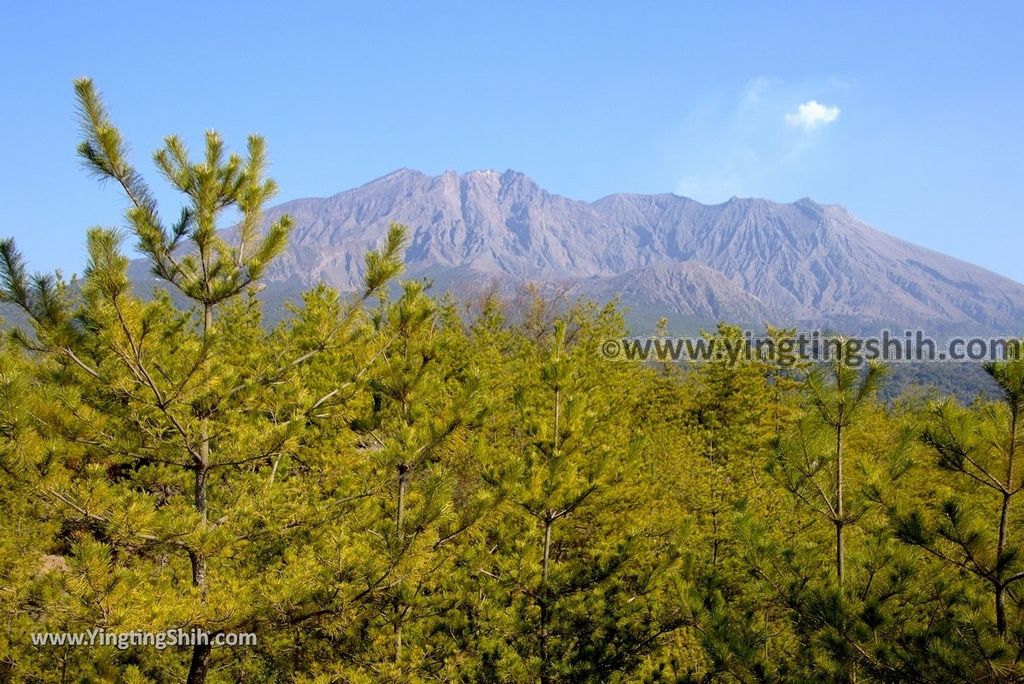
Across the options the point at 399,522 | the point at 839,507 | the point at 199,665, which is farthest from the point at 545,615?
the point at 199,665

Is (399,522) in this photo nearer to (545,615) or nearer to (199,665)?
(199,665)

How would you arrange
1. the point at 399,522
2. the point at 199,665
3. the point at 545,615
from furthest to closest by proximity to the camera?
1. the point at 545,615
2. the point at 399,522
3. the point at 199,665

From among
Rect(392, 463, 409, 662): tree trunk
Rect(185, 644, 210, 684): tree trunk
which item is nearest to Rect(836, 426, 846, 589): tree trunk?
Rect(392, 463, 409, 662): tree trunk

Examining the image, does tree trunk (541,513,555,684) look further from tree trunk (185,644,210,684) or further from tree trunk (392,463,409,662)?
tree trunk (185,644,210,684)

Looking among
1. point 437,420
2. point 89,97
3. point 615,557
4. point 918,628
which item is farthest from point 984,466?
point 89,97

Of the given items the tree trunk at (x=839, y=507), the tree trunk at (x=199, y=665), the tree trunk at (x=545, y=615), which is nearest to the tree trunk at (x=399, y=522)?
the tree trunk at (x=545, y=615)

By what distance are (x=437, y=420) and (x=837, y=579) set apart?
13.2 ft

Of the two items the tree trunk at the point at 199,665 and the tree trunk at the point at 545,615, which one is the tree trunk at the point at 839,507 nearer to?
the tree trunk at the point at 545,615

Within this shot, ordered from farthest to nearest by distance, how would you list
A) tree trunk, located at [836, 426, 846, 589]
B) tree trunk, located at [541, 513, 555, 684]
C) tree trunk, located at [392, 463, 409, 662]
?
1. tree trunk, located at [541, 513, 555, 684]
2. tree trunk, located at [392, 463, 409, 662]
3. tree trunk, located at [836, 426, 846, 589]

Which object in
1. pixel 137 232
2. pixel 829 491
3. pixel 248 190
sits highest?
pixel 248 190

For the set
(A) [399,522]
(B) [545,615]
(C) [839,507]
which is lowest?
(B) [545,615]

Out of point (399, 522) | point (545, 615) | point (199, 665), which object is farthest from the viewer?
point (545, 615)

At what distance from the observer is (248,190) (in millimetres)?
6461

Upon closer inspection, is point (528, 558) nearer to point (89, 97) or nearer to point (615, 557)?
point (615, 557)
